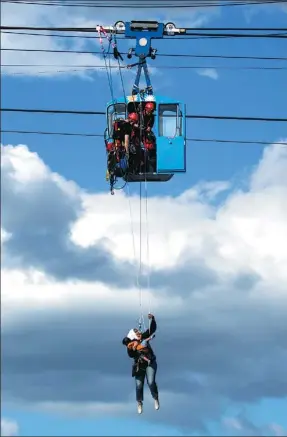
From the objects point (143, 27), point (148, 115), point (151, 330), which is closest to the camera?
point (143, 27)

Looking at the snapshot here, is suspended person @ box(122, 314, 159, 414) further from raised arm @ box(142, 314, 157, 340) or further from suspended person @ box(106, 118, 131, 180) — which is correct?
suspended person @ box(106, 118, 131, 180)

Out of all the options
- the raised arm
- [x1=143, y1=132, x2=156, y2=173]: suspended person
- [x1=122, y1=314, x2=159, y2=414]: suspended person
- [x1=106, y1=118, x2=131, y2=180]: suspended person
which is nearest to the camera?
the raised arm

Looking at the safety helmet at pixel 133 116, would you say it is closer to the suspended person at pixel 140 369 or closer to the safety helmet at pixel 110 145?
the safety helmet at pixel 110 145

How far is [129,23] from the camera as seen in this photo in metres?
33.9

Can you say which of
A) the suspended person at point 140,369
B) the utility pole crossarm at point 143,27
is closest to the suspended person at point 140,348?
the suspended person at point 140,369

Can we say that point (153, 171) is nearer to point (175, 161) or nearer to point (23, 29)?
point (175, 161)

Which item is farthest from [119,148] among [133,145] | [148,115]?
[148,115]

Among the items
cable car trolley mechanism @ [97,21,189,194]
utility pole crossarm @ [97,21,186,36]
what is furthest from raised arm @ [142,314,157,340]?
Answer: utility pole crossarm @ [97,21,186,36]

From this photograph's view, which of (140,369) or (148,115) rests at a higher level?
(148,115)

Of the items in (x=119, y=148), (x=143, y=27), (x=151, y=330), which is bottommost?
(x=151, y=330)

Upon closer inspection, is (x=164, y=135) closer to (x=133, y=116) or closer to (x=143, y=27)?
(x=133, y=116)

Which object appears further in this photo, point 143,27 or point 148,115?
point 148,115

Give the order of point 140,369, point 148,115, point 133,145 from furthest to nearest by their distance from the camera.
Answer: point 148,115 → point 133,145 → point 140,369

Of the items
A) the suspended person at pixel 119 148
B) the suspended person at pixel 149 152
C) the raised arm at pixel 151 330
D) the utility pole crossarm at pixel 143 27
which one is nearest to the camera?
the raised arm at pixel 151 330
